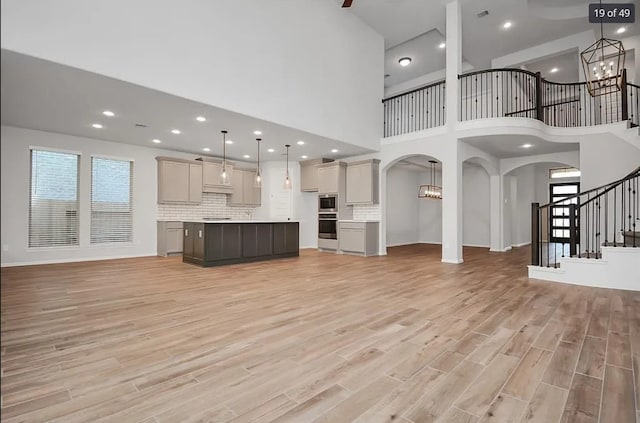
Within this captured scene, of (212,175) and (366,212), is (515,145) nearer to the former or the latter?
(366,212)

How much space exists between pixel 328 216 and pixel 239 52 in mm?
5035

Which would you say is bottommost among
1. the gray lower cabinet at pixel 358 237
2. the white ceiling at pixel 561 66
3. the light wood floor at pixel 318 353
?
the light wood floor at pixel 318 353

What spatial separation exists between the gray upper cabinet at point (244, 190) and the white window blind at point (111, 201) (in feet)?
8.64

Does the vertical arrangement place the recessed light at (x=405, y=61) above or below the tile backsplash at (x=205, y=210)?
above

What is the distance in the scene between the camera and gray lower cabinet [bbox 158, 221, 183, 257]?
8141mm

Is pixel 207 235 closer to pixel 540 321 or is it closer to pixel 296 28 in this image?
pixel 296 28

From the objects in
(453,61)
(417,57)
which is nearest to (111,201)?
(453,61)

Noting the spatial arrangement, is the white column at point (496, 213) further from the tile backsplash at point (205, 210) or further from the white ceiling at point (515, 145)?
the tile backsplash at point (205, 210)

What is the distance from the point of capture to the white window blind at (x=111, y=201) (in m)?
7.45

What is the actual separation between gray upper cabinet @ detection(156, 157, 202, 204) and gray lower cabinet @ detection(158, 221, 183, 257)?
0.61 metres

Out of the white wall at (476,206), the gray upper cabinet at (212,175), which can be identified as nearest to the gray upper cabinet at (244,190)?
the gray upper cabinet at (212,175)

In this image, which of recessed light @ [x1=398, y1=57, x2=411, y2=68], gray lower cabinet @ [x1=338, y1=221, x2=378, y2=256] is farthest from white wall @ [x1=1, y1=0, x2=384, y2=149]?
gray lower cabinet @ [x1=338, y1=221, x2=378, y2=256]

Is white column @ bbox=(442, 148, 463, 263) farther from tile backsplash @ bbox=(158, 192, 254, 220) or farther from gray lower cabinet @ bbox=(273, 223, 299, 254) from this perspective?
tile backsplash @ bbox=(158, 192, 254, 220)

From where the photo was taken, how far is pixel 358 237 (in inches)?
332
